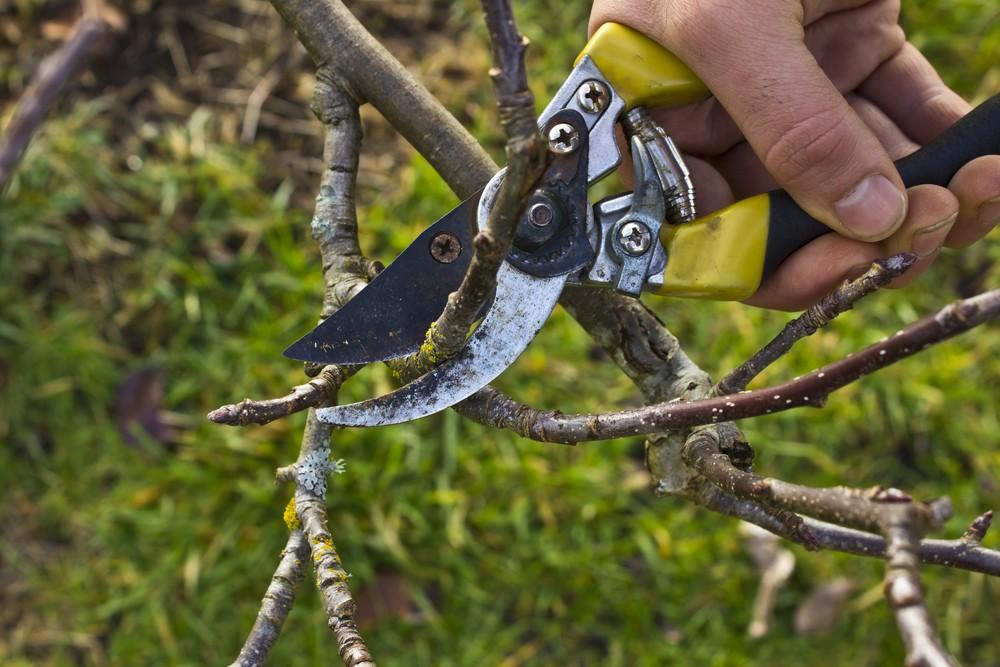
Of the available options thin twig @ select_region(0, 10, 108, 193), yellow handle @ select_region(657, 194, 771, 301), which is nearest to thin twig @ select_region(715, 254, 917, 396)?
yellow handle @ select_region(657, 194, 771, 301)

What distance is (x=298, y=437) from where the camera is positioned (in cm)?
263

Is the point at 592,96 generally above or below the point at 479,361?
above

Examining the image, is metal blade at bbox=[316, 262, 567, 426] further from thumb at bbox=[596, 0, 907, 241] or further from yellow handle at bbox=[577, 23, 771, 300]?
thumb at bbox=[596, 0, 907, 241]

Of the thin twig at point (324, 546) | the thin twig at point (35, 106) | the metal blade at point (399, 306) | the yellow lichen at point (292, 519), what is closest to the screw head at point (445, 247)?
the metal blade at point (399, 306)

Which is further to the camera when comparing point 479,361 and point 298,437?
point 298,437

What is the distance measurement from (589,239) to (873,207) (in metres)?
0.49

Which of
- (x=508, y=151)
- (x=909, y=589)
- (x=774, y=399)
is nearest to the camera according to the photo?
(x=909, y=589)

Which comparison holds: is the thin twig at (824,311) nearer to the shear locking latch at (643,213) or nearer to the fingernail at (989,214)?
the shear locking latch at (643,213)

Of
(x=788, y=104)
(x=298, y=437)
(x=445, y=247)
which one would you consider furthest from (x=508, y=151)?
(x=298, y=437)

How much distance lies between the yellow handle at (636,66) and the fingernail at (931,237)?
468 millimetres

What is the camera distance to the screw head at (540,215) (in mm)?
1440

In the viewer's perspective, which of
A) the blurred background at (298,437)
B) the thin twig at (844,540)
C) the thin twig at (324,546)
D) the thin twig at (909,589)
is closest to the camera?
the thin twig at (909,589)

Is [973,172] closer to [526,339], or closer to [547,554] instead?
[526,339]

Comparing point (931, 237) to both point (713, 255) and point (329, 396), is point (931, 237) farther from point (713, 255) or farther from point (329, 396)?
point (329, 396)
